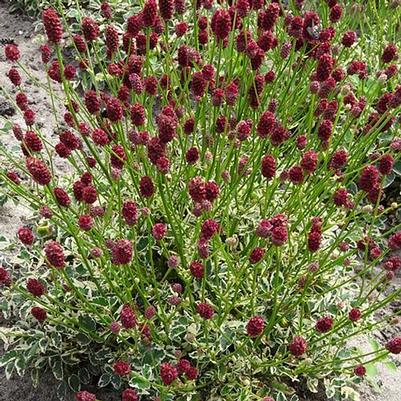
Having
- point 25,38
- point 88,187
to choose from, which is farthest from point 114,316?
point 25,38

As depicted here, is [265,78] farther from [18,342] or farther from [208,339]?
[18,342]

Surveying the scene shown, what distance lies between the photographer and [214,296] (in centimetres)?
229

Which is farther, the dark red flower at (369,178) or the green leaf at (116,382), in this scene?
the green leaf at (116,382)

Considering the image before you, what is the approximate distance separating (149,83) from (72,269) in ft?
2.43

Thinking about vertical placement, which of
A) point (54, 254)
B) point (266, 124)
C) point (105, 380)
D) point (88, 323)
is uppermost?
point (266, 124)

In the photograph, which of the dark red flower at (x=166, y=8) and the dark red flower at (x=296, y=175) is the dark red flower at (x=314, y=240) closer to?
the dark red flower at (x=296, y=175)

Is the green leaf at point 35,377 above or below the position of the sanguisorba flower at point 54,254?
below

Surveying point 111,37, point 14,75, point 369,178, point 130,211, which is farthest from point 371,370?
point 14,75

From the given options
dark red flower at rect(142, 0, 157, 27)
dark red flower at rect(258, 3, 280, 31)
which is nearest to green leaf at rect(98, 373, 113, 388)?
dark red flower at rect(142, 0, 157, 27)

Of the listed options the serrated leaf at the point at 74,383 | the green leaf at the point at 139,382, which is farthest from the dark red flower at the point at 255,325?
the serrated leaf at the point at 74,383

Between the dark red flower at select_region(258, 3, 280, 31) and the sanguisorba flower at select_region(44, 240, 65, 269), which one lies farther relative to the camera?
the dark red flower at select_region(258, 3, 280, 31)

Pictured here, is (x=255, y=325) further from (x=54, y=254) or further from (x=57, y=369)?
(x=57, y=369)

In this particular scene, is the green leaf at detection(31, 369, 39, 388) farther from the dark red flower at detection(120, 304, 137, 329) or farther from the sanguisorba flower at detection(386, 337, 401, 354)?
the sanguisorba flower at detection(386, 337, 401, 354)

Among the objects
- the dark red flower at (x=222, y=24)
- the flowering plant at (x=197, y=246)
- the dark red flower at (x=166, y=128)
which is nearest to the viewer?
the dark red flower at (x=166, y=128)
